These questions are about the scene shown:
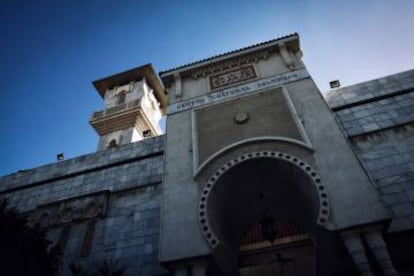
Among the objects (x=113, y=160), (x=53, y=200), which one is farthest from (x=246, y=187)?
(x=53, y=200)

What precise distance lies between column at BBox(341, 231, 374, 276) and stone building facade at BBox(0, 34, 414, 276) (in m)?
0.03

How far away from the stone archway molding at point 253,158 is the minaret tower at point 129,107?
10.9m

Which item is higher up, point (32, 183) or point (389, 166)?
point (32, 183)

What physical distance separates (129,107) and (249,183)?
15.3 m

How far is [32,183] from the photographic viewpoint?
12.0 m

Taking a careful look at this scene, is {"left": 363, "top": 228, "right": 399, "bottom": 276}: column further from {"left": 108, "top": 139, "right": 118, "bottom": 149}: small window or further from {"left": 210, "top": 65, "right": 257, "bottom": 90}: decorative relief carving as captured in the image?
{"left": 108, "top": 139, "right": 118, "bottom": 149}: small window

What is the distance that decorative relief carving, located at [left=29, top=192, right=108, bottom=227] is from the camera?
9.89m

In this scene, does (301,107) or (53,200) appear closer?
(301,107)

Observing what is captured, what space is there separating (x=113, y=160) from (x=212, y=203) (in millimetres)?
5470

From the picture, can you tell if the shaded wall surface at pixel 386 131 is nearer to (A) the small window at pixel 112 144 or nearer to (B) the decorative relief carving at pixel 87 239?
(B) the decorative relief carving at pixel 87 239

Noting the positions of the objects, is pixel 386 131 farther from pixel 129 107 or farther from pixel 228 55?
pixel 129 107

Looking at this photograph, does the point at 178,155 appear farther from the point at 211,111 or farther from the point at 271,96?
the point at 271,96

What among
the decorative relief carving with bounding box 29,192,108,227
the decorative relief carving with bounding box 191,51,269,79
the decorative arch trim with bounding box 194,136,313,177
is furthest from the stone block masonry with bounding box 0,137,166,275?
the decorative relief carving with bounding box 191,51,269,79

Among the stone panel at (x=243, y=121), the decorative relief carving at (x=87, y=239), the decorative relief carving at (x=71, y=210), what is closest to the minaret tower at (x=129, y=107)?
the decorative relief carving at (x=71, y=210)
